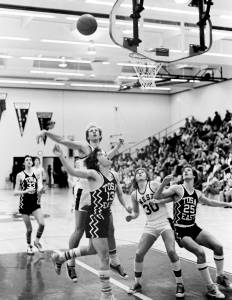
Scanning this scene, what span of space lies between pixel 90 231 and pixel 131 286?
161 centimetres

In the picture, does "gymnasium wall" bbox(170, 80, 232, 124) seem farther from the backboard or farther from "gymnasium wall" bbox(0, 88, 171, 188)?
the backboard

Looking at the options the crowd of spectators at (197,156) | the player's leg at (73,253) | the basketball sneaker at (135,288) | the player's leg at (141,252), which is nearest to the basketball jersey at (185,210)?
the player's leg at (141,252)

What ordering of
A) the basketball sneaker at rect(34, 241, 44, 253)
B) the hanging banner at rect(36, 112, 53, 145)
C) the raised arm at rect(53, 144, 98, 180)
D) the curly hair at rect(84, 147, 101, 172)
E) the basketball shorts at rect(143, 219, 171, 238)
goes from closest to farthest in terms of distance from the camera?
the raised arm at rect(53, 144, 98, 180), the curly hair at rect(84, 147, 101, 172), the basketball shorts at rect(143, 219, 171, 238), the basketball sneaker at rect(34, 241, 44, 253), the hanging banner at rect(36, 112, 53, 145)

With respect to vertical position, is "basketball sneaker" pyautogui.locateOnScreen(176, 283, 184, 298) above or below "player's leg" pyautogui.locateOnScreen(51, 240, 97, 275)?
below

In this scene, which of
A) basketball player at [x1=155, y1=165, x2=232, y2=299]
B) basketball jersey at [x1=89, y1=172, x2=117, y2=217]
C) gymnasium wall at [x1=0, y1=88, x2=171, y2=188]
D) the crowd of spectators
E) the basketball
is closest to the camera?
basketball jersey at [x1=89, y1=172, x2=117, y2=217]

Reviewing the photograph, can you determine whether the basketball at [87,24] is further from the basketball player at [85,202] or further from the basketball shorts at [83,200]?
the basketball shorts at [83,200]

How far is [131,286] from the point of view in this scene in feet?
20.4

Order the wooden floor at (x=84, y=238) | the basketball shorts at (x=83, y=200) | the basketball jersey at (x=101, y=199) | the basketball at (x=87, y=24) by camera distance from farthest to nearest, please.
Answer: the basketball at (x=87, y=24) < the wooden floor at (x=84, y=238) < the basketball shorts at (x=83, y=200) < the basketball jersey at (x=101, y=199)

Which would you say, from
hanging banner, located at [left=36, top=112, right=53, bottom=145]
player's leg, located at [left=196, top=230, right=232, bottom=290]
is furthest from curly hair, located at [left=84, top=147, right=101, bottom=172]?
hanging banner, located at [left=36, top=112, right=53, bottom=145]

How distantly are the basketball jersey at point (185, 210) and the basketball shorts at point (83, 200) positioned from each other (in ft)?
3.86

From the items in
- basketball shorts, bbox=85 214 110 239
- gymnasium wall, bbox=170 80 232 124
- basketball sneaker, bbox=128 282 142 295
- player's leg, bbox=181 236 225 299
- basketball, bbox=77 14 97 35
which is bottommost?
basketball sneaker, bbox=128 282 142 295

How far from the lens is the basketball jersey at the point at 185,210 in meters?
5.94

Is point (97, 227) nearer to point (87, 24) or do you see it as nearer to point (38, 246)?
point (38, 246)

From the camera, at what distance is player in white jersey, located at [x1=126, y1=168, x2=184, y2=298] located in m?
5.77
